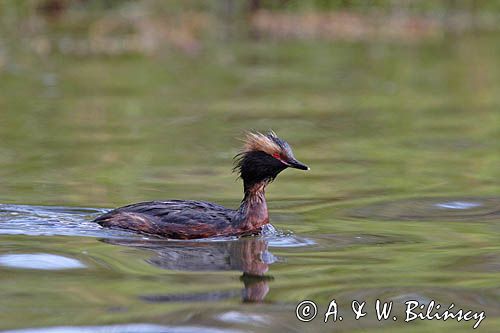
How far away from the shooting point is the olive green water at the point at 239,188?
19.4 feet

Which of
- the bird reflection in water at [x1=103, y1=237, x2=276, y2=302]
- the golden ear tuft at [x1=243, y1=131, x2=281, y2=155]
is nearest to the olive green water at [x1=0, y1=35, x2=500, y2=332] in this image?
the bird reflection in water at [x1=103, y1=237, x2=276, y2=302]

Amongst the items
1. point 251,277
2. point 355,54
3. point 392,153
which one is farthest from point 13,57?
point 251,277

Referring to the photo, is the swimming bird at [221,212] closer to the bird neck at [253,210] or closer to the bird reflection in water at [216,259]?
the bird neck at [253,210]

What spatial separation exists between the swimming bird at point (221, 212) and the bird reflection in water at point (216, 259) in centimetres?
11

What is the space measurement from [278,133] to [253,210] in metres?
5.08

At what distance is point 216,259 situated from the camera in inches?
271

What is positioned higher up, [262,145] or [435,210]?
[262,145]

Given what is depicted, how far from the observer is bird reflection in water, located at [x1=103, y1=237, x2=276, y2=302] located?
5.95 meters

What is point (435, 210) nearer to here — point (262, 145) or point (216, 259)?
Answer: point (262, 145)

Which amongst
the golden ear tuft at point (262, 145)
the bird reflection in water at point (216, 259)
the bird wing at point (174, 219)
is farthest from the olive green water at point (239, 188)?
the golden ear tuft at point (262, 145)

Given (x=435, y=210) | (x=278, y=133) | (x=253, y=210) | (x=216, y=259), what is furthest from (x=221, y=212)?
(x=278, y=133)

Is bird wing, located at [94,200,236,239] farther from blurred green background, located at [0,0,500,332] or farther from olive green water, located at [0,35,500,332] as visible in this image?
blurred green background, located at [0,0,500,332]

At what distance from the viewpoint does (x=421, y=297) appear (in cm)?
599

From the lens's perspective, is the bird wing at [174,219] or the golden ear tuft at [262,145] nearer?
the bird wing at [174,219]
